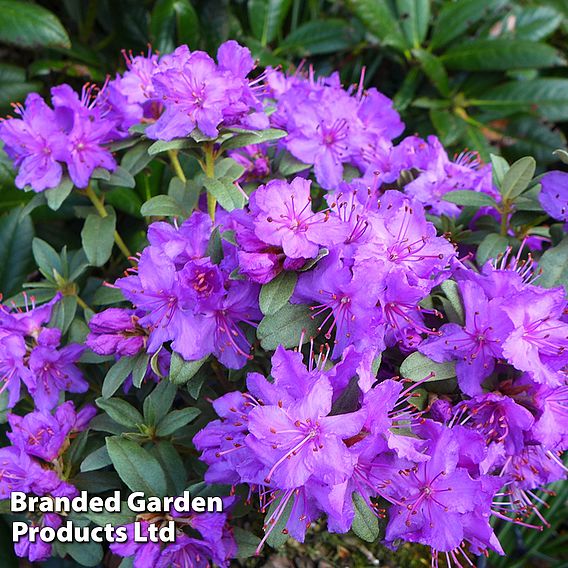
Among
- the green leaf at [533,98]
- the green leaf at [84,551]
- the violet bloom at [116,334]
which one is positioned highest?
the violet bloom at [116,334]

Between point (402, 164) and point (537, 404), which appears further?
point (402, 164)

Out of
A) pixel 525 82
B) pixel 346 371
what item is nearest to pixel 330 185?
pixel 346 371

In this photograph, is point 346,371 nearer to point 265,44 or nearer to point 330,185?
point 330,185

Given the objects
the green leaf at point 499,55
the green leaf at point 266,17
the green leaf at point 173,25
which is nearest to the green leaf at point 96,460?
Answer: the green leaf at point 173,25

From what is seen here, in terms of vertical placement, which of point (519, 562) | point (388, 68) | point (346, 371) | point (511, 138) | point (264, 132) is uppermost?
point (264, 132)

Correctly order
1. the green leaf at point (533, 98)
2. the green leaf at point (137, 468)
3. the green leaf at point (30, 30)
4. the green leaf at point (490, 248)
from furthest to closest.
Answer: the green leaf at point (533, 98) < the green leaf at point (30, 30) < the green leaf at point (490, 248) < the green leaf at point (137, 468)

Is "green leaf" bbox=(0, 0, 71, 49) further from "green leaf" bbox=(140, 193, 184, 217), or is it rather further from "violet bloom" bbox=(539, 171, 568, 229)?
"violet bloom" bbox=(539, 171, 568, 229)

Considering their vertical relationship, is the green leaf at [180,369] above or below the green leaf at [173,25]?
below

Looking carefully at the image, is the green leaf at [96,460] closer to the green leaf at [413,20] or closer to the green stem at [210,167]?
the green stem at [210,167]
